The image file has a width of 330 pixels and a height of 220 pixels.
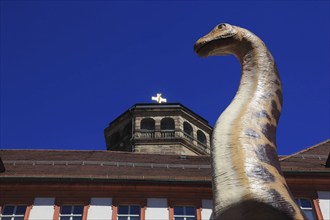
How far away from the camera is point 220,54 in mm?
3910

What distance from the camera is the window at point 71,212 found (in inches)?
680

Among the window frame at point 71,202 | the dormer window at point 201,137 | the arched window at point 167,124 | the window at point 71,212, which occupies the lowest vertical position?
the window at point 71,212

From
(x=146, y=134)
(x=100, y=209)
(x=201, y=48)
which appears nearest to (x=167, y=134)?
(x=146, y=134)

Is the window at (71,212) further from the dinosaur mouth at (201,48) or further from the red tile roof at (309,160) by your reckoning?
the dinosaur mouth at (201,48)

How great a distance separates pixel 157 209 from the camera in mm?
17594

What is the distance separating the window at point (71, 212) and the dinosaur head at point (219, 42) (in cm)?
1411

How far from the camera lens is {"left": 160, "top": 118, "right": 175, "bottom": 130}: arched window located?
1475 inches

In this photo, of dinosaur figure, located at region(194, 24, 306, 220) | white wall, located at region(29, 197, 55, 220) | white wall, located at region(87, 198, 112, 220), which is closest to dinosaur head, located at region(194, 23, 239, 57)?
dinosaur figure, located at region(194, 24, 306, 220)

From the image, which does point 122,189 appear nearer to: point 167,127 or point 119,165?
point 119,165

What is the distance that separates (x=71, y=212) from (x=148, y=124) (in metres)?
20.6

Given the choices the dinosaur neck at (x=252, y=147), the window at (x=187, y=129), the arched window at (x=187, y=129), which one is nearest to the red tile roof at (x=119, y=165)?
the window at (x=187, y=129)

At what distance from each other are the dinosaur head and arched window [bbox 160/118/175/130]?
3331 centimetres

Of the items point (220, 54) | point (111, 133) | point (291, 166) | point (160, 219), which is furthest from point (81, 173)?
point (111, 133)

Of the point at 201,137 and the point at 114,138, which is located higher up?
the point at 114,138
